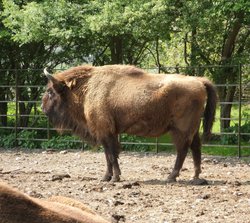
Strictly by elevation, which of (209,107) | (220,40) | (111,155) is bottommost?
(111,155)

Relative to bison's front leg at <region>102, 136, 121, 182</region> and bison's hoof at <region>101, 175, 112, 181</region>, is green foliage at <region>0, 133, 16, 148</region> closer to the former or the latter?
bison's front leg at <region>102, 136, 121, 182</region>

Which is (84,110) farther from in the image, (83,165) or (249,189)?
(249,189)

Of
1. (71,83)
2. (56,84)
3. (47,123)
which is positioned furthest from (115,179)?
(47,123)

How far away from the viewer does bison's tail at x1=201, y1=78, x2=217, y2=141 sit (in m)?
9.73

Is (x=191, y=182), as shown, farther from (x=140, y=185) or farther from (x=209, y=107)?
(x=209, y=107)

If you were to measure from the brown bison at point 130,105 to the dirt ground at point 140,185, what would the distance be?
2.25 ft

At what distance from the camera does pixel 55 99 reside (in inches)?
414

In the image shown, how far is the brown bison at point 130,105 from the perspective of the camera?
31.3 ft

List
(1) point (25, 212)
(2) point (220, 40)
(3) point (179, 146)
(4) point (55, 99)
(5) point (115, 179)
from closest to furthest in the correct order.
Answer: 1. (1) point (25, 212)
2. (5) point (115, 179)
3. (3) point (179, 146)
4. (4) point (55, 99)
5. (2) point (220, 40)

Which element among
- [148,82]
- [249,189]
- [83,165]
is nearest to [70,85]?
[148,82]

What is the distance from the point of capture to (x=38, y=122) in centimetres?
1656

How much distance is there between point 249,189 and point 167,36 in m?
5.95

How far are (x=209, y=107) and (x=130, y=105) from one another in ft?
4.23

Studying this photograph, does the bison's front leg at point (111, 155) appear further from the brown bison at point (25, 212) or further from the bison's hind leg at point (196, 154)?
the brown bison at point (25, 212)
